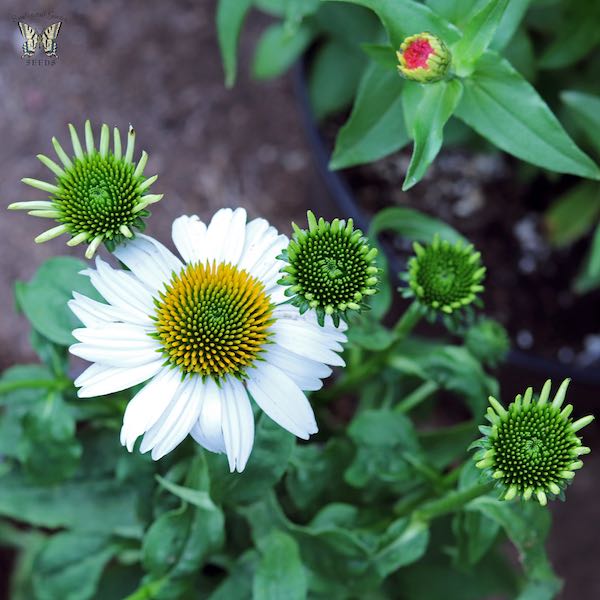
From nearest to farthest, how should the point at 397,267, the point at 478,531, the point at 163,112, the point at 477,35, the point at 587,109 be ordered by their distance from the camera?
the point at 477,35 → the point at 478,531 → the point at 587,109 → the point at 397,267 → the point at 163,112

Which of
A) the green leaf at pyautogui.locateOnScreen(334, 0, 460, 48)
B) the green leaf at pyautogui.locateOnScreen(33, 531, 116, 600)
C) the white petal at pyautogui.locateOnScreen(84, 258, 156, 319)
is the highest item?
the green leaf at pyautogui.locateOnScreen(334, 0, 460, 48)

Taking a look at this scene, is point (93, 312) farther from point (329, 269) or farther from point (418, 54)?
point (418, 54)

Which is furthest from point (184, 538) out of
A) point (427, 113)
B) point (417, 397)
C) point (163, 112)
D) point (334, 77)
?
point (163, 112)

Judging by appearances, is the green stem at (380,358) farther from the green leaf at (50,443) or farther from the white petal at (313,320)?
the green leaf at (50,443)

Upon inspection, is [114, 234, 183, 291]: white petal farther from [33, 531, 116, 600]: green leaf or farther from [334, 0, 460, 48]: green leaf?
[33, 531, 116, 600]: green leaf

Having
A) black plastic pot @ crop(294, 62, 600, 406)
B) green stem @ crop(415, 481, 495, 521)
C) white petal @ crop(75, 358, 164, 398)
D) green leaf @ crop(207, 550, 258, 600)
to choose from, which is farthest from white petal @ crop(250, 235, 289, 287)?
black plastic pot @ crop(294, 62, 600, 406)

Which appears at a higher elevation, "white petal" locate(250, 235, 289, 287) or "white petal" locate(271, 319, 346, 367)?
"white petal" locate(250, 235, 289, 287)

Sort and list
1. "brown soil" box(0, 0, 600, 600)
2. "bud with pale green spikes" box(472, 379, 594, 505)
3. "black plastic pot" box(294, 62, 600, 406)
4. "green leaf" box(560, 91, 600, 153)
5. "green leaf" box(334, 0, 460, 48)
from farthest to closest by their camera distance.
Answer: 1. "brown soil" box(0, 0, 600, 600)
2. "black plastic pot" box(294, 62, 600, 406)
3. "green leaf" box(560, 91, 600, 153)
4. "green leaf" box(334, 0, 460, 48)
5. "bud with pale green spikes" box(472, 379, 594, 505)
